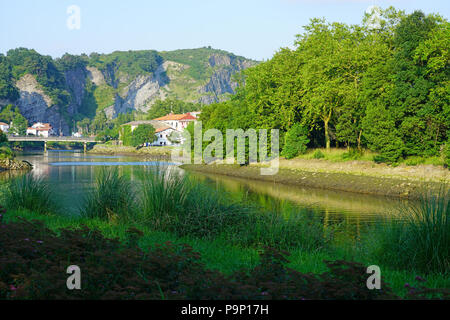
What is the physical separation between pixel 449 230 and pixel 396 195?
64.5 feet

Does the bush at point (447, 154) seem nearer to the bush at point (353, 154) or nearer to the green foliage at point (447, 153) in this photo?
the green foliage at point (447, 153)

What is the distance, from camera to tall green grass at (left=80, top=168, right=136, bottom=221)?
9117 mm

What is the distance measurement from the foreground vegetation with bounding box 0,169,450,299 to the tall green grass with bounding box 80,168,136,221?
22 millimetres

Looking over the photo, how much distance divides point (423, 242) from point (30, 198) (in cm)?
859

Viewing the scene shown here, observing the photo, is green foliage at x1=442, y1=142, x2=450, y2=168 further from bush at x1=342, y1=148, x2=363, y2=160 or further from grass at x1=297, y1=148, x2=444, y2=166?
bush at x1=342, y1=148, x2=363, y2=160

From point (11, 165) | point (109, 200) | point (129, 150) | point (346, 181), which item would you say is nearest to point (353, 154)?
point (346, 181)

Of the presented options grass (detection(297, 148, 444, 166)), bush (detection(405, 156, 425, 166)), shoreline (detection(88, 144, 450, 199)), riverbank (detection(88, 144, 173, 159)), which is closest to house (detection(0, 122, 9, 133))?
riverbank (detection(88, 144, 173, 159))

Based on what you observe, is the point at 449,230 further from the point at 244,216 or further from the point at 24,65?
the point at 24,65

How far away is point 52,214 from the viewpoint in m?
9.99

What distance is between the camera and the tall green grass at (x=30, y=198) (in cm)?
1006

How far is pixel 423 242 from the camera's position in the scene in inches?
243
